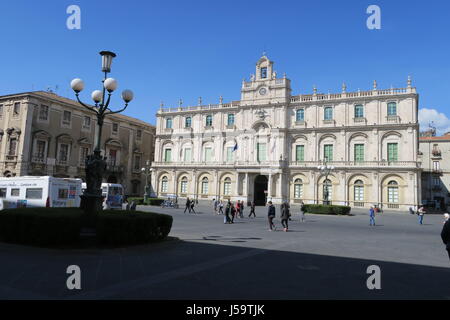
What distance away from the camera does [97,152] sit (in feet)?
36.3

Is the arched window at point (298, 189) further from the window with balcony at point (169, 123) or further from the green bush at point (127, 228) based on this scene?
the green bush at point (127, 228)

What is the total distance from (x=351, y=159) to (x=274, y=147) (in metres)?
9.85

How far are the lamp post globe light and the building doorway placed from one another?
1428 inches

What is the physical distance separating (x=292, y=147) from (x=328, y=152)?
4.75 meters

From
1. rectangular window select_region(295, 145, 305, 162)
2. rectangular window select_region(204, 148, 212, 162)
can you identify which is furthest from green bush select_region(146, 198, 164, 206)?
rectangular window select_region(295, 145, 305, 162)

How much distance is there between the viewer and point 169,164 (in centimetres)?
5306

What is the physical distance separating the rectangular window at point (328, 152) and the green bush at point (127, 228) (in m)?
36.1

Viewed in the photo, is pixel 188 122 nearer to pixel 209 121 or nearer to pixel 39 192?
pixel 209 121

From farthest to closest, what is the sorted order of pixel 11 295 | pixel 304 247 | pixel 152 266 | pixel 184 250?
pixel 304 247 → pixel 184 250 → pixel 152 266 → pixel 11 295

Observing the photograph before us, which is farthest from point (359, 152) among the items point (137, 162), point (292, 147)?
point (137, 162)

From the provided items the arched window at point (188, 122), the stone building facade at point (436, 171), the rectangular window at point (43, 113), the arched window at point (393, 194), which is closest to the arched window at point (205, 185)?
the arched window at point (188, 122)

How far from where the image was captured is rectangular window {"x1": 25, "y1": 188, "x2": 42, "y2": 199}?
19.8m
